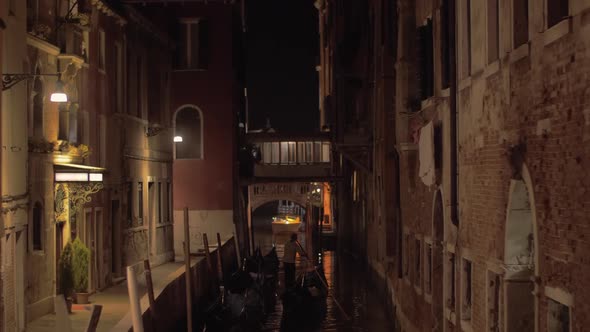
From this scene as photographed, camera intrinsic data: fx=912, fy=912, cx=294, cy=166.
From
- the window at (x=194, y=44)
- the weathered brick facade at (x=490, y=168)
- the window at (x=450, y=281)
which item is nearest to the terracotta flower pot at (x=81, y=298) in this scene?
the weathered brick facade at (x=490, y=168)

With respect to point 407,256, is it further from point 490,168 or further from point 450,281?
point 490,168

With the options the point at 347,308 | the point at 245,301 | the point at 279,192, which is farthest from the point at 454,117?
the point at 279,192

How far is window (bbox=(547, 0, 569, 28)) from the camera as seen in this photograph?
Result: 6.63 metres

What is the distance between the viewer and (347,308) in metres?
20.2

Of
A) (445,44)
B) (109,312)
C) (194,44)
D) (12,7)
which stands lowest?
(109,312)

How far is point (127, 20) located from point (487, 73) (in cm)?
1198

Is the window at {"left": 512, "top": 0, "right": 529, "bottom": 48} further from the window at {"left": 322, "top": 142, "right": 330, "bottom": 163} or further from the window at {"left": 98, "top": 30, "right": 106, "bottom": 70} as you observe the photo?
the window at {"left": 322, "top": 142, "right": 330, "bottom": 163}

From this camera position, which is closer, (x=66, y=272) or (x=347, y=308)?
(x=66, y=272)

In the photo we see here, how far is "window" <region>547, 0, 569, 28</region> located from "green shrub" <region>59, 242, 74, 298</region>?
382 inches

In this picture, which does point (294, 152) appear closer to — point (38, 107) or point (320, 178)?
point (320, 178)

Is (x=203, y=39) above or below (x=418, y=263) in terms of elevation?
above

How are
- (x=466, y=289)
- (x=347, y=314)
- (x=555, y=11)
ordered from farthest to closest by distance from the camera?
1. (x=347, y=314)
2. (x=466, y=289)
3. (x=555, y=11)

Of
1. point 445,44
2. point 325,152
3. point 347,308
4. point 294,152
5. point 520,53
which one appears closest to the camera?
point 520,53

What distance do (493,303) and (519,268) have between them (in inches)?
30.3
